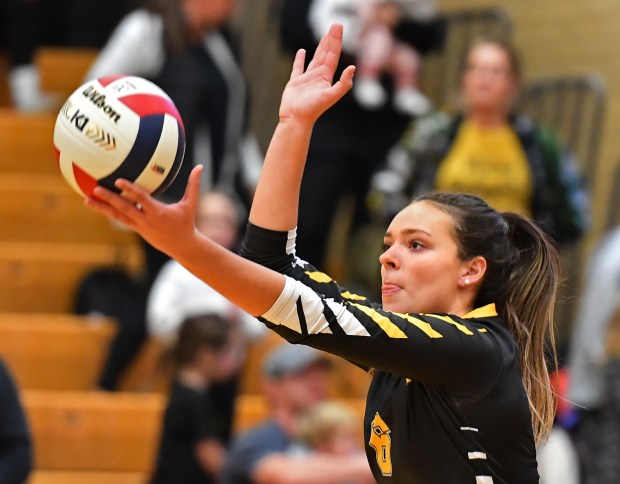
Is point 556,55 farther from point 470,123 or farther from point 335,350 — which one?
point 335,350

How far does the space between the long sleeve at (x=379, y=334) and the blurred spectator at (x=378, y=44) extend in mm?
4271

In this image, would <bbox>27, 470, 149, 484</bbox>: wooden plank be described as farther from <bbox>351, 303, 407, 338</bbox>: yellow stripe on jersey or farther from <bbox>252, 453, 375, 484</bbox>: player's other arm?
<bbox>351, 303, 407, 338</bbox>: yellow stripe on jersey

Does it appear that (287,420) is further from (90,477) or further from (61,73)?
(61,73)

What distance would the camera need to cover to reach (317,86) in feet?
9.55

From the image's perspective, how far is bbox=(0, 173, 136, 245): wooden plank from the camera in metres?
7.80

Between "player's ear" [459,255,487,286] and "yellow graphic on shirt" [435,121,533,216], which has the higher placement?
"player's ear" [459,255,487,286]

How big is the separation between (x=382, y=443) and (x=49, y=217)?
5.13m

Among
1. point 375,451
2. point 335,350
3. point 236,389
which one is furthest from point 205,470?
point 335,350

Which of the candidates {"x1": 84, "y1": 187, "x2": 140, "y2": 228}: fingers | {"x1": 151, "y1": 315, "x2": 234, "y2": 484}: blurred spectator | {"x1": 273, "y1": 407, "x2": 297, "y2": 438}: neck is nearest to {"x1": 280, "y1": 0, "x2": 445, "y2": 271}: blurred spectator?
{"x1": 151, "y1": 315, "x2": 234, "y2": 484}: blurred spectator

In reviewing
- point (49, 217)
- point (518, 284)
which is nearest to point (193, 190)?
point (518, 284)

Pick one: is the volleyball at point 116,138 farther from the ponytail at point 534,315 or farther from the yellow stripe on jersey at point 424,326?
the ponytail at point 534,315

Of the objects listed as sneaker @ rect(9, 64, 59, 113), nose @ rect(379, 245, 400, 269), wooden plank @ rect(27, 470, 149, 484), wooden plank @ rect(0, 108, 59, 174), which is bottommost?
wooden plank @ rect(27, 470, 149, 484)

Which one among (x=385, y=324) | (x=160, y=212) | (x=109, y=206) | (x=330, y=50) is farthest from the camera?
(x=330, y=50)

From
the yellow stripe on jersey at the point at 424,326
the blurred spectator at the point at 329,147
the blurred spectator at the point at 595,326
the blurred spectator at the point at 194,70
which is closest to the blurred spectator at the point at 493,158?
the blurred spectator at the point at 595,326
